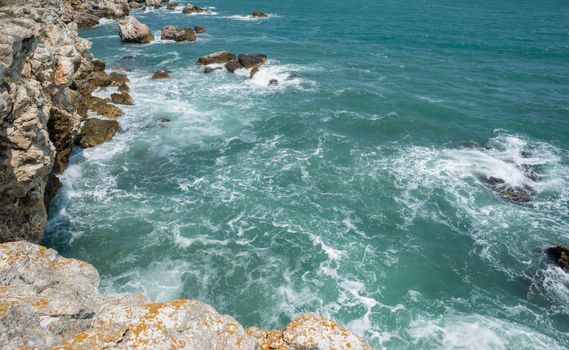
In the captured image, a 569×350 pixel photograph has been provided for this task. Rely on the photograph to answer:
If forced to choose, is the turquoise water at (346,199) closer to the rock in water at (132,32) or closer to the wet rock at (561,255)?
the wet rock at (561,255)

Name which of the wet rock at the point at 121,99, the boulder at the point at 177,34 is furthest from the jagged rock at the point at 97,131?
the boulder at the point at 177,34

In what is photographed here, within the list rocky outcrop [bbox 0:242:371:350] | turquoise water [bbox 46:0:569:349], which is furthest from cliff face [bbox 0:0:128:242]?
rocky outcrop [bbox 0:242:371:350]

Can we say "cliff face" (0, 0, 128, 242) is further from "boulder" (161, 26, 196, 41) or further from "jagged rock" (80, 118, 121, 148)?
"boulder" (161, 26, 196, 41)

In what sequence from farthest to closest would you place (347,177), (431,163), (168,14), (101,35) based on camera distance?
(168,14) → (101,35) → (431,163) → (347,177)

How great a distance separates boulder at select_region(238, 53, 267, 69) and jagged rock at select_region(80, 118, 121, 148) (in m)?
29.3

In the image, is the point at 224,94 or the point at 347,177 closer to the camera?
the point at 347,177

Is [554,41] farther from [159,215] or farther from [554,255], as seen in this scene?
[159,215]

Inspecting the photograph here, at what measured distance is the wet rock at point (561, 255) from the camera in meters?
27.4

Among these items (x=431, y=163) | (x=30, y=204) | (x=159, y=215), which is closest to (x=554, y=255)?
(x=431, y=163)

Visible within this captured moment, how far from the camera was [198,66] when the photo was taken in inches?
2665

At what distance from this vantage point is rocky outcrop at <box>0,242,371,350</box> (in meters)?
9.20

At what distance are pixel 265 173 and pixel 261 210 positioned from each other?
19.5 feet

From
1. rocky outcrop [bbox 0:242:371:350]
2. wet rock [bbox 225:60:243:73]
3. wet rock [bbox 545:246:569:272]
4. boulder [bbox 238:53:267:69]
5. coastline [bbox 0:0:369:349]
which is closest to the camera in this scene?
rocky outcrop [bbox 0:242:371:350]

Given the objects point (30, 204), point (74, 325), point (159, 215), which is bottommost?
point (159, 215)
